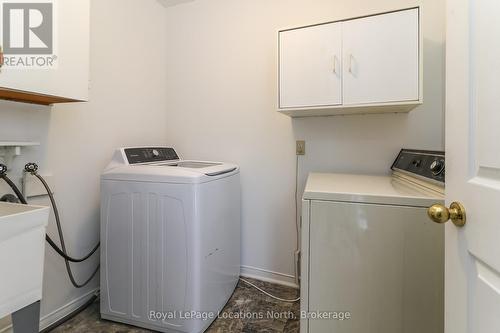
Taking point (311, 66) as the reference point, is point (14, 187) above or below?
below

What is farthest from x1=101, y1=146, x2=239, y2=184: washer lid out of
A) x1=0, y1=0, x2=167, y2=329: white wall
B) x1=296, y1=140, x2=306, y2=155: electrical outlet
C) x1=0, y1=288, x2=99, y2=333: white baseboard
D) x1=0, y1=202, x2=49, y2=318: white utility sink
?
x1=0, y1=288, x2=99, y2=333: white baseboard

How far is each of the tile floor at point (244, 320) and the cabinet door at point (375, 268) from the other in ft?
1.96

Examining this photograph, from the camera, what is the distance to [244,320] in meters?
1.64

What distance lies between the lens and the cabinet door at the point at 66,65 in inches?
43.3

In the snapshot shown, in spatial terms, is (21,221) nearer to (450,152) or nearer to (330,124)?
(450,152)

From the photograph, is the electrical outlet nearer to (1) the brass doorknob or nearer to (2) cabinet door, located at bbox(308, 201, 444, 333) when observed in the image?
(2) cabinet door, located at bbox(308, 201, 444, 333)

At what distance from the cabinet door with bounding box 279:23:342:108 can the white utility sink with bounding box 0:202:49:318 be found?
1.38m

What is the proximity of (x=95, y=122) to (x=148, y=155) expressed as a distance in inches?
16.2

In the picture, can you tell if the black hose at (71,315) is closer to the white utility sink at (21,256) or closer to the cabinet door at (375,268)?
the white utility sink at (21,256)

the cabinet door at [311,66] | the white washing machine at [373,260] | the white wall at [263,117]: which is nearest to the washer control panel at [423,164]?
the white washing machine at [373,260]

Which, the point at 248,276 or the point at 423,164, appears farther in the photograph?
the point at 248,276

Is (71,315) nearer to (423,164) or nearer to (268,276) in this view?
(268,276)

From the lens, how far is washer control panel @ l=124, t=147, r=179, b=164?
69.0 inches

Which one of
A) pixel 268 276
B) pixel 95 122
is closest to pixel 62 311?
pixel 95 122
